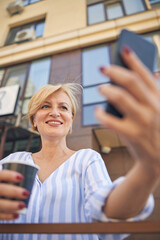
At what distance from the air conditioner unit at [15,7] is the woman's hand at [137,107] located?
12.4 feet

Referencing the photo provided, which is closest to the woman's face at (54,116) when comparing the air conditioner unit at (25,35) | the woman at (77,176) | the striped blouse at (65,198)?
the woman at (77,176)

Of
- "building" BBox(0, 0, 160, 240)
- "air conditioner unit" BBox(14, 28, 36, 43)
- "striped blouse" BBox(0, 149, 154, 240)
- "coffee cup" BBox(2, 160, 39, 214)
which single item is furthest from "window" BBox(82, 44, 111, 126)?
"coffee cup" BBox(2, 160, 39, 214)

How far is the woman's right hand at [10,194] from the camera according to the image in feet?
0.99

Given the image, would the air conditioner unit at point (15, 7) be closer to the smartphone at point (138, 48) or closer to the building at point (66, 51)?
the building at point (66, 51)

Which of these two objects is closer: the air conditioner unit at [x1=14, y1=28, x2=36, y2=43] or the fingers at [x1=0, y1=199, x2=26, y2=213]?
the fingers at [x1=0, y1=199, x2=26, y2=213]

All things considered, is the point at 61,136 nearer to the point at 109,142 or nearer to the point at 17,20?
the point at 109,142

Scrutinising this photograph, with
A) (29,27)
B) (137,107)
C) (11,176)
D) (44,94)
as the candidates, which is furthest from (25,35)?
(137,107)

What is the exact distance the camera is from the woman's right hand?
30 centimetres

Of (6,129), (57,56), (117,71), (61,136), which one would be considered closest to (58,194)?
(61,136)

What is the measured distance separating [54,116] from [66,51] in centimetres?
257

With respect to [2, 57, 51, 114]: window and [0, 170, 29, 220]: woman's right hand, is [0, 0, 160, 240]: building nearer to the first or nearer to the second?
[2, 57, 51, 114]: window

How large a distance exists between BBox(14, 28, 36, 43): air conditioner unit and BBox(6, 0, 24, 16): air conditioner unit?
40cm

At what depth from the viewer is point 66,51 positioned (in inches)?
114

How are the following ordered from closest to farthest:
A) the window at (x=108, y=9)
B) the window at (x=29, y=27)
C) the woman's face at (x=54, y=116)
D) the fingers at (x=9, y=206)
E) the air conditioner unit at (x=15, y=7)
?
the fingers at (x=9, y=206)
the woman's face at (x=54, y=116)
the window at (x=108, y=9)
the air conditioner unit at (x=15, y=7)
the window at (x=29, y=27)
